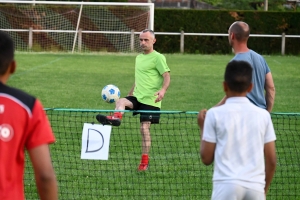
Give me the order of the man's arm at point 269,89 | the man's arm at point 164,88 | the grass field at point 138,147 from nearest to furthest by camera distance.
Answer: the man's arm at point 269,89 → the grass field at point 138,147 → the man's arm at point 164,88

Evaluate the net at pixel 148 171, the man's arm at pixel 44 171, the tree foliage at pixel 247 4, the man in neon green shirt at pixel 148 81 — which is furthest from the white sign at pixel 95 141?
the tree foliage at pixel 247 4

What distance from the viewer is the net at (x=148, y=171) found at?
7.99 meters

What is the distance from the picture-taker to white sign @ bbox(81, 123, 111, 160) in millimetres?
6809

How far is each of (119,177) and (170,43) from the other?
30.4 metres

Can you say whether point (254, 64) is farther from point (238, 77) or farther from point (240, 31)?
point (238, 77)

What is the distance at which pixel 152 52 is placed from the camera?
9.59 m

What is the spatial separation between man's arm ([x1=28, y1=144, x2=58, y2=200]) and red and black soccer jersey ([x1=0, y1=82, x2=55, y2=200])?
A: 40mm

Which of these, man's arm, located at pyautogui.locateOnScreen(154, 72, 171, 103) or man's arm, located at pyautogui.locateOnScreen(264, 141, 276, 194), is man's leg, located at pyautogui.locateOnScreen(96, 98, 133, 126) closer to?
man's arm, located at pyautogui.locateOnScreen(154, 72, 171, 103)

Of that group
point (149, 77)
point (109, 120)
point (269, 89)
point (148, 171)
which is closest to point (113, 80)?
point (149, 77)

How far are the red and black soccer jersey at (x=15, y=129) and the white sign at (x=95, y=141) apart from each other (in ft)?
11.0

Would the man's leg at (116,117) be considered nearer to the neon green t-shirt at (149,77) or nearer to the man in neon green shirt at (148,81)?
the man in neon green shirt at (148,81)

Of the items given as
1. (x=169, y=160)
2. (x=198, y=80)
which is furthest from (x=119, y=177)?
(x=198, y=80)

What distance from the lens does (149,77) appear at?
955 cm

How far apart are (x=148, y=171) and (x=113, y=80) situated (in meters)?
12.3
